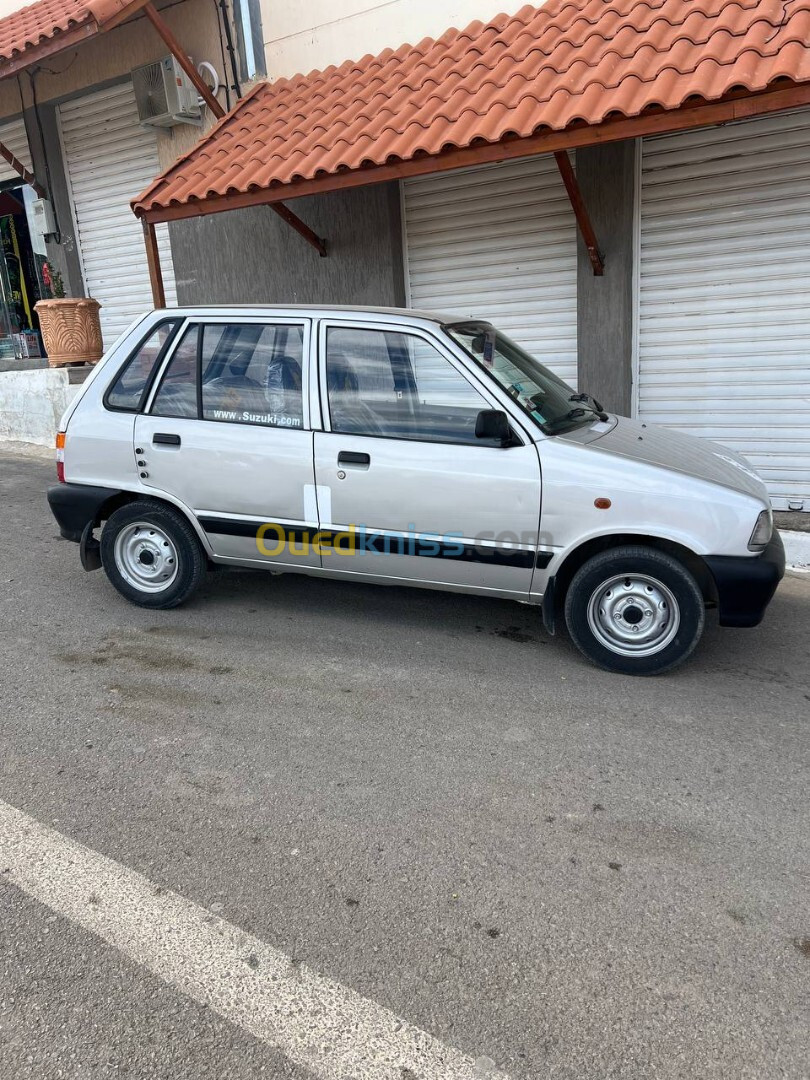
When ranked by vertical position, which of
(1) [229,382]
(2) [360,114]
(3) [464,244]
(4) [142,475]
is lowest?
(4) [142,475]

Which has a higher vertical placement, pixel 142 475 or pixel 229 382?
pixel 229 382

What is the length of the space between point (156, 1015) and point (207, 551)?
2.94 m

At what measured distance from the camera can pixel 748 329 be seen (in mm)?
6746

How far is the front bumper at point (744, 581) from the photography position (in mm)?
3811

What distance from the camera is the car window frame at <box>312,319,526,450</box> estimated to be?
161 inches

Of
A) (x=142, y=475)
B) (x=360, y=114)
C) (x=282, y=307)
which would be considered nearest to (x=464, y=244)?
(x=360, y=114)

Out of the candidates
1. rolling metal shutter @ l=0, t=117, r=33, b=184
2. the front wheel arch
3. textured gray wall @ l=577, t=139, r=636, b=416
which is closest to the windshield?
the front wheel arch

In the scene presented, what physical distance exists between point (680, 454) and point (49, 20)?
8842 millimetres

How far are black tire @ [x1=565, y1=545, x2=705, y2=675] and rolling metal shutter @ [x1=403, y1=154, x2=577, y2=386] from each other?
13.4 feet

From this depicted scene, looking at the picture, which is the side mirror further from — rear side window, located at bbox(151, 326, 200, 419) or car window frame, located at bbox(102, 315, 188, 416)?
car window frame, located at bbox(102, 315, 188, 416)

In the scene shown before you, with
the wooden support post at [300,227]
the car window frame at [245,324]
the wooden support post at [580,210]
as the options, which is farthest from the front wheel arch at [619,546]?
the wooden support post at [300,227]

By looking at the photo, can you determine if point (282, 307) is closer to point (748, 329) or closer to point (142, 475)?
point (142, 475)

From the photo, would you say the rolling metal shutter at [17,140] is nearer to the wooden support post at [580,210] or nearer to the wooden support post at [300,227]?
Answer: the wooden support post at [300,227]

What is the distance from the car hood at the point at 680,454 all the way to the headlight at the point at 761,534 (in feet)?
0.43
